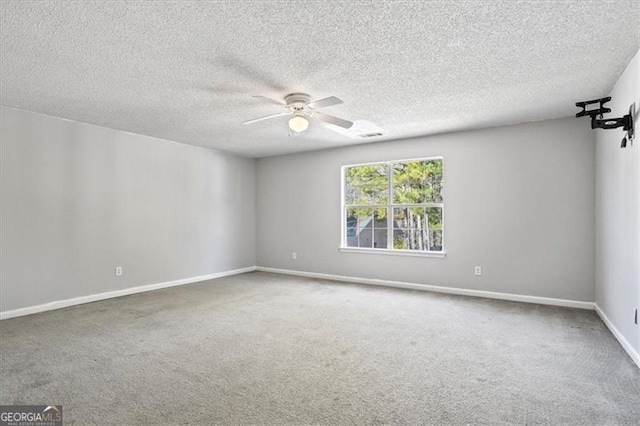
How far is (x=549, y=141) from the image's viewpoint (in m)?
4.38

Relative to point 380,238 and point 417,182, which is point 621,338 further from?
point 380,238

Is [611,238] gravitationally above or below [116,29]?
below

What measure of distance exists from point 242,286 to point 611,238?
4735 millimetres

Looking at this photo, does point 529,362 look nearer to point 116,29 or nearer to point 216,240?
point 116,29

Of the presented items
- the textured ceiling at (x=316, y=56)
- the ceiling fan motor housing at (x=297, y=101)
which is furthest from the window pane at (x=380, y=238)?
the ceiling fan motor housing at (x=297, y=101)

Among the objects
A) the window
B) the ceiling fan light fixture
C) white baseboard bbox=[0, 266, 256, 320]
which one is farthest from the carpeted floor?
the ceiling fan light fixture

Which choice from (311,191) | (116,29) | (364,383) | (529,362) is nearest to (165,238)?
(311,191)

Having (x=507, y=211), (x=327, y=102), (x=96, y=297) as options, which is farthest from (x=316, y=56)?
(x=96, y=297)

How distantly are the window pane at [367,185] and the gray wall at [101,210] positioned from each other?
7.64ft

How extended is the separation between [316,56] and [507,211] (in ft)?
11.3

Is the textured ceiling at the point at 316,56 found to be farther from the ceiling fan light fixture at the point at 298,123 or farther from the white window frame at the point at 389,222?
the white window frame at the point at 389,222

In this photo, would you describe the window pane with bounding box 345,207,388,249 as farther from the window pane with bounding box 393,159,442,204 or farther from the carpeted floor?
the carpeted floor

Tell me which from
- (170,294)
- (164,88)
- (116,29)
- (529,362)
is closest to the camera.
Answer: (116,29)

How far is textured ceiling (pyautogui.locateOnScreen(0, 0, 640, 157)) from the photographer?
6.91ft
